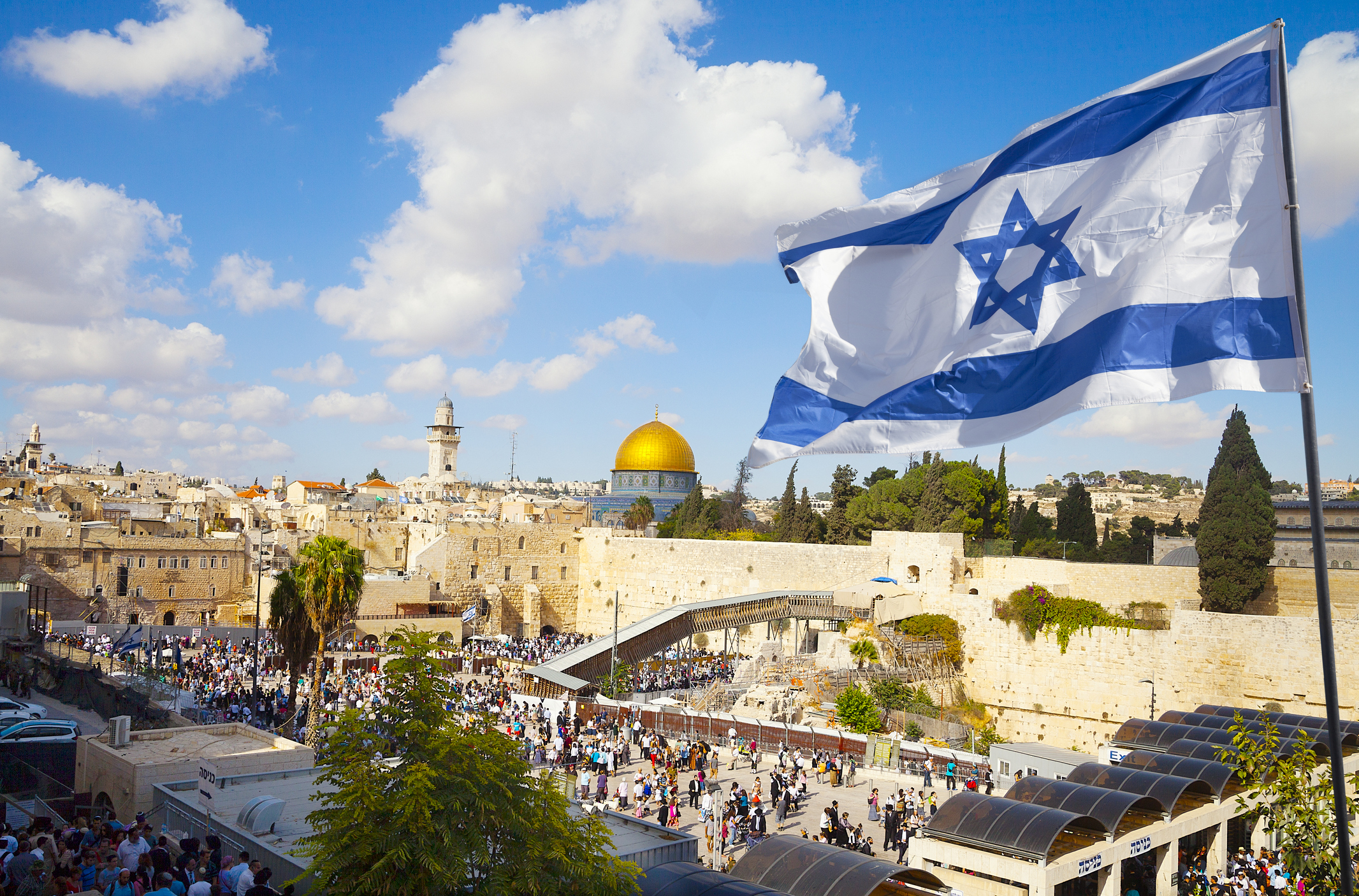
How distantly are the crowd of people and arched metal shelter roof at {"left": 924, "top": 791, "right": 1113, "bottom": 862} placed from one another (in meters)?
6.08

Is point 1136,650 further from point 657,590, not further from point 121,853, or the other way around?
point 121,853

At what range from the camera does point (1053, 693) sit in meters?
24.5

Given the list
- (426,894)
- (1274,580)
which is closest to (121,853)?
(426,894)

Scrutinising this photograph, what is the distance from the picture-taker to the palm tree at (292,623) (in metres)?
20.6

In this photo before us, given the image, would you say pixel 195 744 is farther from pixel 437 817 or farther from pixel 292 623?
pixel 292 623

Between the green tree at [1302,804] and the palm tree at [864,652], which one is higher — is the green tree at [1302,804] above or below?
above

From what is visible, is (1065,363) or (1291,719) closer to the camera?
(1065,363)

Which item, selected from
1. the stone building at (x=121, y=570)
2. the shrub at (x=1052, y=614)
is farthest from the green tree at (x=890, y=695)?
the stone building at (x=121, y=570)

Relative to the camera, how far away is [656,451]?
61.0m

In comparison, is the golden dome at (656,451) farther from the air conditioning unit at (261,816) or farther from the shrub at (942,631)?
the air conditioning unit at (261,816)

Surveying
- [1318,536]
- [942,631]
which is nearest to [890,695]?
[942,631]

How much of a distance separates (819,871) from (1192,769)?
278 inches

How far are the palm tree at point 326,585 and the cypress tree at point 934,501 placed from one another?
22.5 metres

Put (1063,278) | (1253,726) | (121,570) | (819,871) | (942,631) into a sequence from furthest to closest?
(121,570) → (942,631) → (1253,726) → (819,871) → (1063,278)
